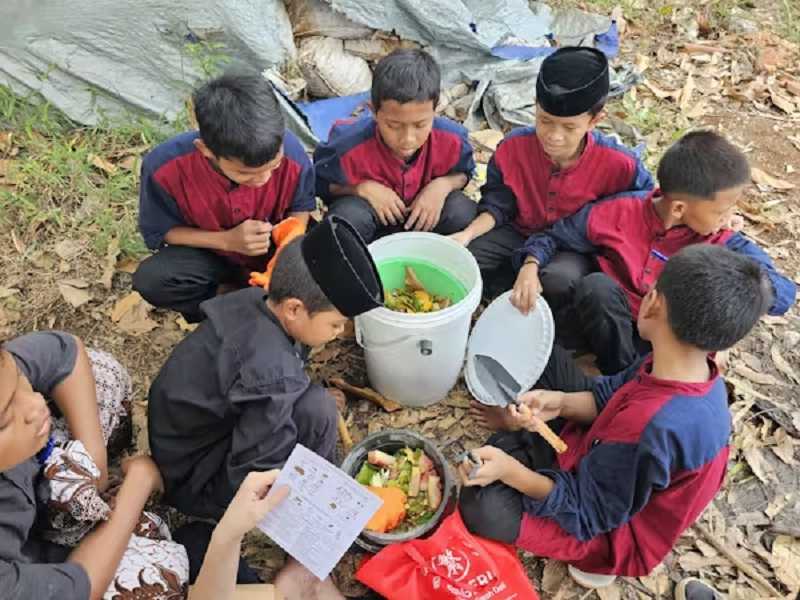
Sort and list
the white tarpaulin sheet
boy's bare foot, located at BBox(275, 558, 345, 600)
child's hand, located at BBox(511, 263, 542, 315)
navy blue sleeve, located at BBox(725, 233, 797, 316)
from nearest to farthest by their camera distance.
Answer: boy's bare foot, located at BBox(275, 558, 345, 600) < navy blue sleeve, located at BBox(725, 233, 797, 316) < child's hand, located at BBox(511, 263, 542, 315) < the white tarpaulin sheet

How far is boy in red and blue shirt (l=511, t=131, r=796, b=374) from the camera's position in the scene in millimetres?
2584

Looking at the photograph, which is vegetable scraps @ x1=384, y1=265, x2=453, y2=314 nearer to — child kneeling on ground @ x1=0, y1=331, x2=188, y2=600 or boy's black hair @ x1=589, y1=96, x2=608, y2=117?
boy's black hair @ x1=589, y1=96, x2=608, y2=117

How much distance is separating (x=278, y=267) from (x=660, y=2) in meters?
4.65

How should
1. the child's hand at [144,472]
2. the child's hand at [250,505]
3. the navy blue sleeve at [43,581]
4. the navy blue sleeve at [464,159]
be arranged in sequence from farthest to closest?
the navy blue sleeve at [464,159]
the child's hand at [144,472]
the child's hand at [250,505]
the navy blue sleeve at [43,581]

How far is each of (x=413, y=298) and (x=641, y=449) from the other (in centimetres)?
119

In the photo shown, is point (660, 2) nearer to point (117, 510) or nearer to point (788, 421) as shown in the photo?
point (788, 421)

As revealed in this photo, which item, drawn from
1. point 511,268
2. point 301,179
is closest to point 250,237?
point 301,179

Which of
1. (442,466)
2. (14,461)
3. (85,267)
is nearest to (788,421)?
(442,466)

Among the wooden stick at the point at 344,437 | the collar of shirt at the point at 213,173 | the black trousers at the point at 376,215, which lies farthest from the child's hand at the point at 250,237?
the wooden stick at the point at 344,437

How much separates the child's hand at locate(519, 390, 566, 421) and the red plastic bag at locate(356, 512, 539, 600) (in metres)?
0.50

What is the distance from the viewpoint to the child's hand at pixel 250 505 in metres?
1.84

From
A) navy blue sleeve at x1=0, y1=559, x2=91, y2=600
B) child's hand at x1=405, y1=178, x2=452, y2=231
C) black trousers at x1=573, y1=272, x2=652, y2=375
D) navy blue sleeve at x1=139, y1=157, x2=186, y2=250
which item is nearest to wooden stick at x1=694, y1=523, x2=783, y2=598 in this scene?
black trousers at x1=573, y1=272, x2=652, y2=375

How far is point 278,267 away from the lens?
214 centimetres

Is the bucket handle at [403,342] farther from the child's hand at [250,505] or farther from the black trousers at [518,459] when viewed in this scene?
the child's hand at [250,505]
